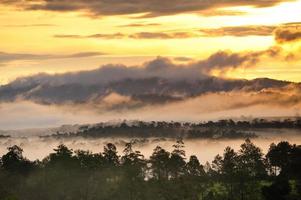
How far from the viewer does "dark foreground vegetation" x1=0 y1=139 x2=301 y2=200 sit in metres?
145

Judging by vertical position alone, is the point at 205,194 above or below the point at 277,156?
below

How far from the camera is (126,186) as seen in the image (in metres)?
151

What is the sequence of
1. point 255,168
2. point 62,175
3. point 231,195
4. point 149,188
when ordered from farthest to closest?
point 255,168 → point 62,175 → point 149,188 → point 231,195

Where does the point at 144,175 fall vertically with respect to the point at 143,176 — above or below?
above

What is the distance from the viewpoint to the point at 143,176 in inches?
6619

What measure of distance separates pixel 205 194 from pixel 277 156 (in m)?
34.4

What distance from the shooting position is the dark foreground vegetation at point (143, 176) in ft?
475

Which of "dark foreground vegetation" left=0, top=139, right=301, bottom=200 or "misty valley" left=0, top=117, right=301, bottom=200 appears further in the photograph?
"misty valley" left=0, top=117, right=301, bottom=200

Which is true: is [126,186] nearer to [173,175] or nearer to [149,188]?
[149,188]

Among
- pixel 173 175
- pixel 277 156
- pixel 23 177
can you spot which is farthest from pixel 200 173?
pixel 23 177

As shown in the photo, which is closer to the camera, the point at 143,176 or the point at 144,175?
the point at 143,176

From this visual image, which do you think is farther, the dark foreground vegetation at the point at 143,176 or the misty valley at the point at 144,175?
the misty valley at the point at 144,175

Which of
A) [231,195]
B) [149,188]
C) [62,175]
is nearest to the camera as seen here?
[231,195]

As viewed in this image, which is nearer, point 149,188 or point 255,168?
point 149,188
